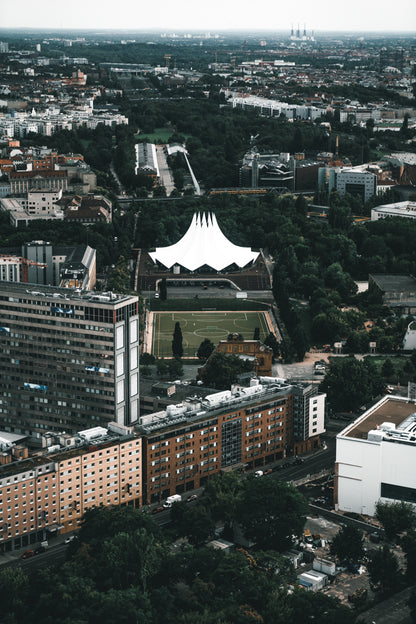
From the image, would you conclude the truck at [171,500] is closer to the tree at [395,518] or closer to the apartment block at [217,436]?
the apartment block at [217,436]

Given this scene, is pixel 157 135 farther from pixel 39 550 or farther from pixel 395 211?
pixel 39 550

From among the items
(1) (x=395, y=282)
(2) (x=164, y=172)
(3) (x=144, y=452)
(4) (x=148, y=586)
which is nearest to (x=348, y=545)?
(4) (x=148, y=586)

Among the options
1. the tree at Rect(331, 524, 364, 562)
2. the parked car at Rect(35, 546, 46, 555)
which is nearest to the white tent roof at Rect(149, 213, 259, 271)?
the parked car at Rect(35, 546, 46, 555)

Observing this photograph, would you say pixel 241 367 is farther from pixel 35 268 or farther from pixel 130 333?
pixel 35 268

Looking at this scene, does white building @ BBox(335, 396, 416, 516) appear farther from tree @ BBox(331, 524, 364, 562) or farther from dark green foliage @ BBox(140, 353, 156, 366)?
dark green foliage @ BBox(140, 353, 156, 366)

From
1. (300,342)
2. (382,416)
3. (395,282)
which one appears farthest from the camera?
(395,282)
